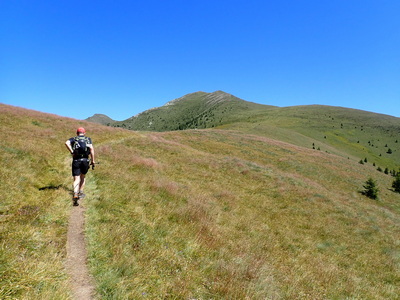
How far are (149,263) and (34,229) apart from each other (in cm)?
311

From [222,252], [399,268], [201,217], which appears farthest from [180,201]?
[399,268]

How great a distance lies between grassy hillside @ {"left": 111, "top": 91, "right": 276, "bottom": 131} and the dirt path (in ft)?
403

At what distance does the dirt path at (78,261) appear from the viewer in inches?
151

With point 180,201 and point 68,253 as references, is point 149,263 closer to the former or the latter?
point 68,253

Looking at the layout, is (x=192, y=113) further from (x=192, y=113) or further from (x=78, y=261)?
(x=78, y=261)

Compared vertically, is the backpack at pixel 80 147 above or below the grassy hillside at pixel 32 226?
above

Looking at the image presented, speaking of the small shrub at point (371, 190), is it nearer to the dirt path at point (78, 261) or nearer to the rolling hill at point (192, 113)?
the dirt path at point (78, 261)

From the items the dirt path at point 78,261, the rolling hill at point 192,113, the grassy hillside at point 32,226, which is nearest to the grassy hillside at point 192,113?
the rolling hill at point 192,113

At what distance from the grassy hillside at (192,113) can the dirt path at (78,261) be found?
122759 mm

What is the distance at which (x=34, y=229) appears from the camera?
5047mm

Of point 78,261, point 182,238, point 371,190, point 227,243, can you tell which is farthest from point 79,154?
point 371,190

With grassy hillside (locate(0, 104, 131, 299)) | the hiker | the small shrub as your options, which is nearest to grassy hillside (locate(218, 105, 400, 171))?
the small shrub

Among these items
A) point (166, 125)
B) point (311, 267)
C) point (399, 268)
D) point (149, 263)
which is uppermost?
point (166, 125)

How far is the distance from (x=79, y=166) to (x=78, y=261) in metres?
4.77
